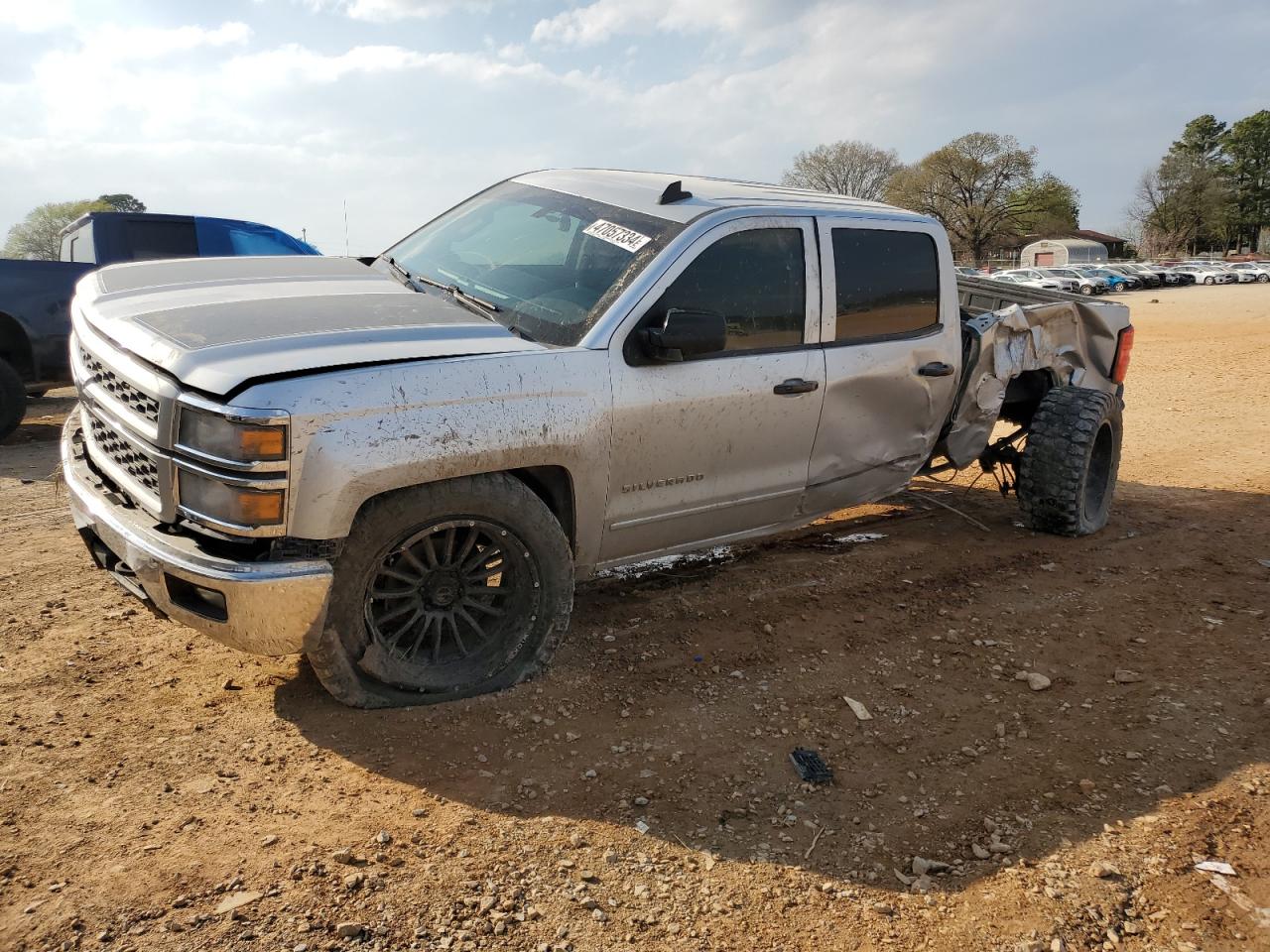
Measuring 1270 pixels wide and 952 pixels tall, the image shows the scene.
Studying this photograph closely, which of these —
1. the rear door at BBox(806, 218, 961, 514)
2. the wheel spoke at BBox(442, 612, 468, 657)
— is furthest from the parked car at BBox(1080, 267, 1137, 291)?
the wheel spoke at BBox(442, 612, 468, 657)

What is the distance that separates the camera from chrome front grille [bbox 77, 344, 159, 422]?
3.11m

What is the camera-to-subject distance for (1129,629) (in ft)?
15.1

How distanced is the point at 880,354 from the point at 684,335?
1.41 metres

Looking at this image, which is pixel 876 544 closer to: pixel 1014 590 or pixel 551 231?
pixel 1014 590

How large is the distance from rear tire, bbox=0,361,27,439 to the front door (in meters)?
6.69

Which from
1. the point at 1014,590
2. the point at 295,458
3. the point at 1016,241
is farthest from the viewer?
the point at 1016,241

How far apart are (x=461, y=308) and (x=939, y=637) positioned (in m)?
2.57

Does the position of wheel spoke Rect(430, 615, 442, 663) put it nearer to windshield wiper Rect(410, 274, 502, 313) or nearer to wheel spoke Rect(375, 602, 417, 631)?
wheel spoke Rect(375, 602, 417, 631)

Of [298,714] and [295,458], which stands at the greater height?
[295,458]

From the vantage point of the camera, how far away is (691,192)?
438 cm

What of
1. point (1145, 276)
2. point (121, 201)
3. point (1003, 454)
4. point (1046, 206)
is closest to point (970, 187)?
point (1046, 206)

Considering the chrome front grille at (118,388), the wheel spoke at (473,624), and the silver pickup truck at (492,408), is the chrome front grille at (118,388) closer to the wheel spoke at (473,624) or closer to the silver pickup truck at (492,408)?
the silver pickup truck at (492,408)

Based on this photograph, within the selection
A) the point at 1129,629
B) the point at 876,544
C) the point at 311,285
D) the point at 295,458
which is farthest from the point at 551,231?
the point at 1129,629

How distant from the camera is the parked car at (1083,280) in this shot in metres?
48.8
